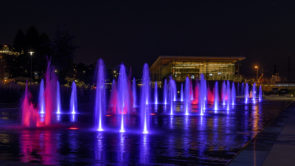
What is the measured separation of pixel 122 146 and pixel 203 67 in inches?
4029

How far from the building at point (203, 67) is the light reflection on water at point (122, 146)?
306 ft

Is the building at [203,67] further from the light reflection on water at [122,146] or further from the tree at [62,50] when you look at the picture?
the light reflection on water at [122,146]

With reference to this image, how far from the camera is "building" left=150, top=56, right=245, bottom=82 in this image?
108 meters

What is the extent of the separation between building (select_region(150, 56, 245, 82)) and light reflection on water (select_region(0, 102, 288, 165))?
93.4m

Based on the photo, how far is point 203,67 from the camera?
111812 mm

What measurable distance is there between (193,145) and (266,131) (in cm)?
430

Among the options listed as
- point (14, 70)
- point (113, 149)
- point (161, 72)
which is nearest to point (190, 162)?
point (113, 149)

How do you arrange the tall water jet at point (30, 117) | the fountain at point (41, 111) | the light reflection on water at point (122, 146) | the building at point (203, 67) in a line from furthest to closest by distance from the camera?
the building at point (203, 67)
the fountain at point (41, 111)
the tall water jet at point (30, 117)
the light reflection on water at point (122, 146)

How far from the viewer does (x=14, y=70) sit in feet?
225

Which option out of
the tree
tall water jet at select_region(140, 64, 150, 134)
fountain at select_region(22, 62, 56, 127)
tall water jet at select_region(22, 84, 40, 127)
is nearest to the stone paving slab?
tall water jet at select_region(140, 64, 150, 134)

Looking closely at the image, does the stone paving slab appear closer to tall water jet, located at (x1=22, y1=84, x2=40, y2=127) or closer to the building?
tall water jet, located at (x1=22, y1=84, x2=40, y2=127)

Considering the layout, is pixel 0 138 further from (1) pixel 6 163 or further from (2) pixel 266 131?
(2) pixel 266 131

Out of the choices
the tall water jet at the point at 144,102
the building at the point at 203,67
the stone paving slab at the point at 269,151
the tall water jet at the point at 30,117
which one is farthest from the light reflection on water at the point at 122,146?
the building at the point at 203,67

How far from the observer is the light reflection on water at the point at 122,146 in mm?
8984
